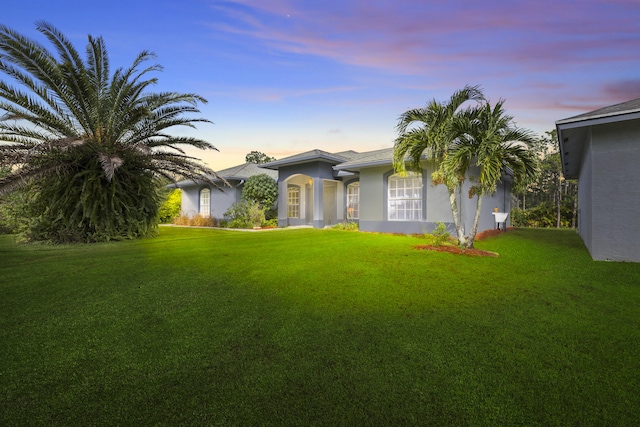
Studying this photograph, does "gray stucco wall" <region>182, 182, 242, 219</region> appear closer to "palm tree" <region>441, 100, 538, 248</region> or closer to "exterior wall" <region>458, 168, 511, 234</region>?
"exterior wall" <region>458, 168, 511, 234</region>

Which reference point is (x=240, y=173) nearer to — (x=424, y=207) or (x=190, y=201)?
(x=190, y=201)

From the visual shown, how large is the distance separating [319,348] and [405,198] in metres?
11.0

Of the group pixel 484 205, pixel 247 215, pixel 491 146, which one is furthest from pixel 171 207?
pixel 491 146

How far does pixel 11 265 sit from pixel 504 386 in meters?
8.60

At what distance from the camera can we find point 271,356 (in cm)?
256

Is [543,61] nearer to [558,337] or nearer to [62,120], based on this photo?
[558,337]

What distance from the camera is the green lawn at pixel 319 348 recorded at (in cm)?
192

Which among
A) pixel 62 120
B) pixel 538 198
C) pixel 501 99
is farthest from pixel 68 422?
pixel 538 198

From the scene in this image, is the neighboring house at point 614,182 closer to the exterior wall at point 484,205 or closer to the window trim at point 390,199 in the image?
the exterior wall at point 484,205

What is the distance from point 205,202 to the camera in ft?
70.9

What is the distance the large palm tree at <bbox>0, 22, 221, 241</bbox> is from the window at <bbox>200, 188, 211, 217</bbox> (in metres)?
9.84

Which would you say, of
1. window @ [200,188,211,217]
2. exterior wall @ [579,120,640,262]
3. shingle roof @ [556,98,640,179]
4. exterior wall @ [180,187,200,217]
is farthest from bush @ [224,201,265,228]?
exterior wall @ [579,120,640,262]

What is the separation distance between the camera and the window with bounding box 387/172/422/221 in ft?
41.7

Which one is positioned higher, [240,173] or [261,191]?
[240,173]
